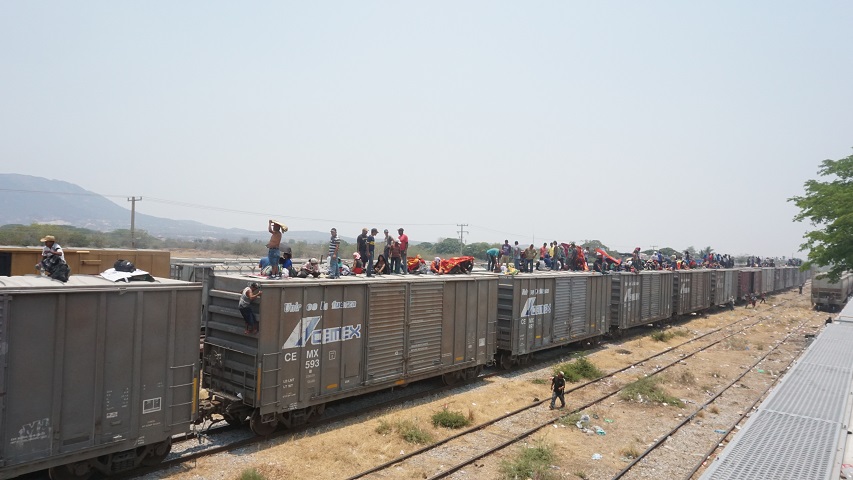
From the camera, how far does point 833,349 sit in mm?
13633

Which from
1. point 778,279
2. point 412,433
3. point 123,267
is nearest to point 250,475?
point 412,433

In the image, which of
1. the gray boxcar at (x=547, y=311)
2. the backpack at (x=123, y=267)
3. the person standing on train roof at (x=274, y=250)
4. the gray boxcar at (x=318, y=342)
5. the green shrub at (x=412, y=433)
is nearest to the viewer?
the backpack at (x=123, y=267)

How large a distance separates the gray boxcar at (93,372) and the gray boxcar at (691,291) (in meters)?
31.7

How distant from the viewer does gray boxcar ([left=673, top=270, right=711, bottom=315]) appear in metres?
34.2

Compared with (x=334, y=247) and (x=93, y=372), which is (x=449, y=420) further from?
(x=93, y=372)

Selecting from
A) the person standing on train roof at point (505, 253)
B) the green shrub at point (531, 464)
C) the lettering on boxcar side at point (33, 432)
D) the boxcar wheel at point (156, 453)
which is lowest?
the green shrub at point (531, 464)

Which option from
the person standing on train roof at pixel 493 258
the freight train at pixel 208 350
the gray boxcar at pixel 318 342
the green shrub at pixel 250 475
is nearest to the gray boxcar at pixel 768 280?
the person standing on train roof at pixel 493 258

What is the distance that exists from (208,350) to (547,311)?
1308 centimetres

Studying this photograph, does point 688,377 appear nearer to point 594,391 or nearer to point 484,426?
point 594,391

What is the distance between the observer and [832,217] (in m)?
31.1

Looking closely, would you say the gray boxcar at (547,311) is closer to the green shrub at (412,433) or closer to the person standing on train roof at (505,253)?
the person standing on train roof at (505,253)

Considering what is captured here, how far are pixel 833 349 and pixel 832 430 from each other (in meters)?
7.61

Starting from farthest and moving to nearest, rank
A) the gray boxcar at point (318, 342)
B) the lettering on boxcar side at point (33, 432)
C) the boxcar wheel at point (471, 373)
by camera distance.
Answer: the boxcar wheel at point (471, 373) < the gray boxcar at point (318, 342) < the lettering on boxcar side at point (33, 432)

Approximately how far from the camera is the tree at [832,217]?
2881cm
